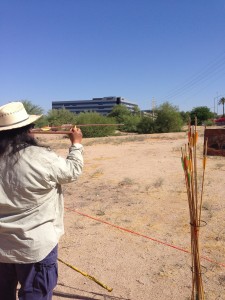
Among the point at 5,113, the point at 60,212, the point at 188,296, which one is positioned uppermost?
the point at 5,113

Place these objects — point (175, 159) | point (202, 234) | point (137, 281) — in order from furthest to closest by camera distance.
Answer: point (175, 159) → point (202, 234) → point (137, 281)

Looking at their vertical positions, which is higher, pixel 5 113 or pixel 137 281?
pixel 5 113

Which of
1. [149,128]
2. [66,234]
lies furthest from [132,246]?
[149,128]

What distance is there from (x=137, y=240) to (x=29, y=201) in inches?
101

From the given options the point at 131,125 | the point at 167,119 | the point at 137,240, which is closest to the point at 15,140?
the point at 137,240

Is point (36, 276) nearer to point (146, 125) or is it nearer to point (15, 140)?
point (15, 140)

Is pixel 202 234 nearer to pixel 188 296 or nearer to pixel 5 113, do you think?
pixel 188 296

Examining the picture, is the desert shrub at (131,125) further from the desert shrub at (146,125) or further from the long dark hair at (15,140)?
the long dark hair at (15,140)

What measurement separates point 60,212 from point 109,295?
1.32 m

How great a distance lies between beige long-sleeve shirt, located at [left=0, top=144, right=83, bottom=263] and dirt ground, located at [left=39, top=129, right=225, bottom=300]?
4.19ft

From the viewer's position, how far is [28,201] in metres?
1.75

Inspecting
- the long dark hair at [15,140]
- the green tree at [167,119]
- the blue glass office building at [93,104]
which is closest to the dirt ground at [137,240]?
the long dark hair at [15,140]

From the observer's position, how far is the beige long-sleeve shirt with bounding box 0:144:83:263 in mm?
1712

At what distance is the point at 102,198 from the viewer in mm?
6164
